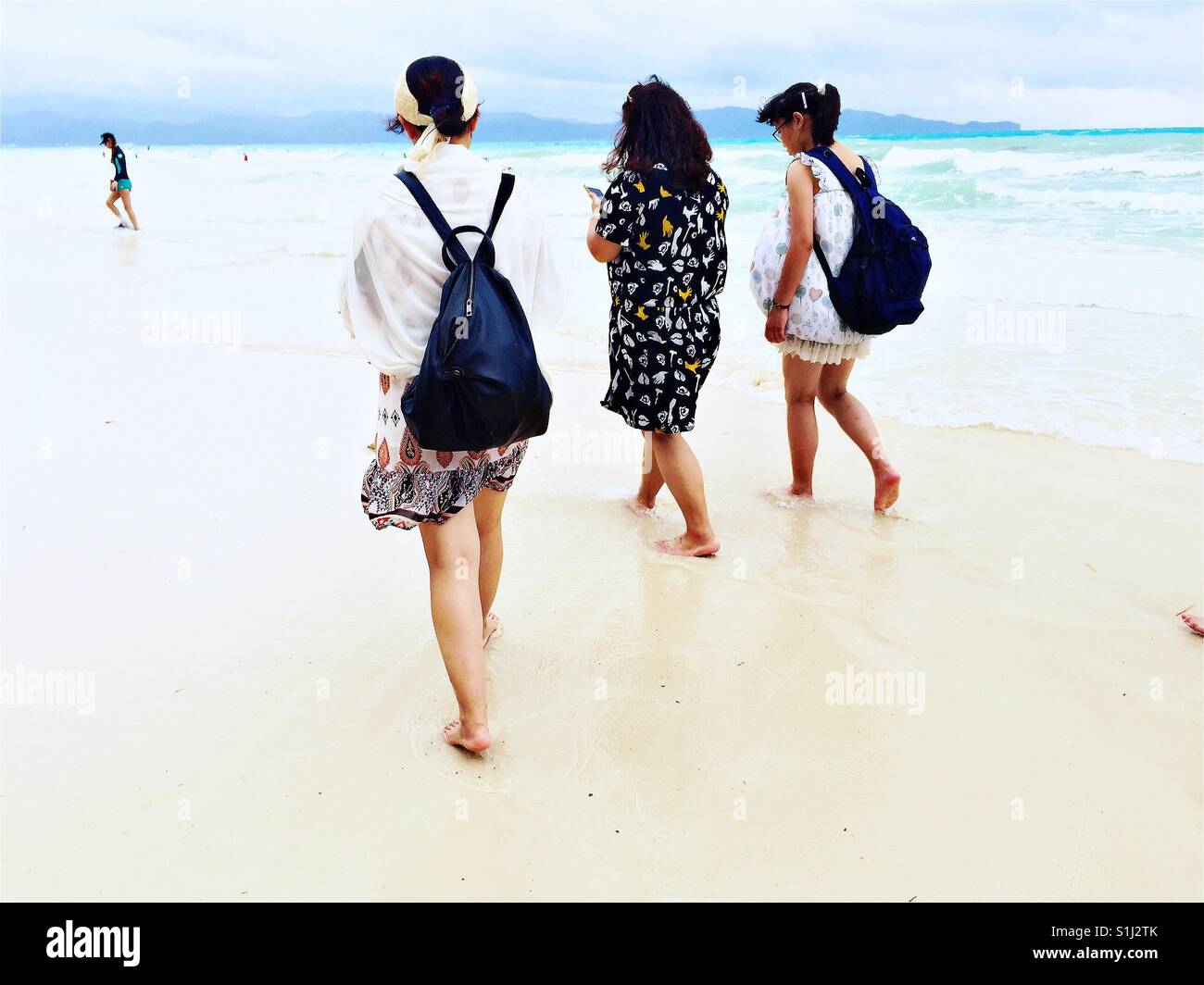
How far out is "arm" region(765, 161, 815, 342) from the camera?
349 centimetres

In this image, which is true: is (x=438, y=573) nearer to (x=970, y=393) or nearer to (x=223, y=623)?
(x=223, y=623)

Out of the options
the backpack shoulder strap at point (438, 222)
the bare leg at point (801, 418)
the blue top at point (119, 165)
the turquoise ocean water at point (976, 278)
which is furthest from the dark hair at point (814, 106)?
the blue top at point (119, 165)

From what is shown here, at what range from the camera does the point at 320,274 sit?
9.70 meters

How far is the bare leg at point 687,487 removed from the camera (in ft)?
11.5

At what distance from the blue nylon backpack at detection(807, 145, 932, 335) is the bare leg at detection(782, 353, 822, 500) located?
0.37 meters

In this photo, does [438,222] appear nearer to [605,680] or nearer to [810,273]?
[605,680]

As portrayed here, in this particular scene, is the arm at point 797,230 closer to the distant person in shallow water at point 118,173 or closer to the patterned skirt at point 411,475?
the patterned skirt at point 411,475

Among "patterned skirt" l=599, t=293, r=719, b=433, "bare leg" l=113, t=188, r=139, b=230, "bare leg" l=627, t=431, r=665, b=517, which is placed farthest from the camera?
"bare leg" l=113, t=188, r=139, b=230

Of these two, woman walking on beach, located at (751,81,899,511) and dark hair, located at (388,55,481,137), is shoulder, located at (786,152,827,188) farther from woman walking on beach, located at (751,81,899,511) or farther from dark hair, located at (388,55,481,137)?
dark hair, located at (388,55,481,137)

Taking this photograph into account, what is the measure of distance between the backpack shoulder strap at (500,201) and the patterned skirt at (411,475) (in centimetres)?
43

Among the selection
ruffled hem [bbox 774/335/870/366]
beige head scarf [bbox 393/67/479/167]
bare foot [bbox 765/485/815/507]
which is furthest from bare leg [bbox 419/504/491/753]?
bare foot [bbox 765/485/815/507]

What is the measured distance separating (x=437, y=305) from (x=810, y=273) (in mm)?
1961
